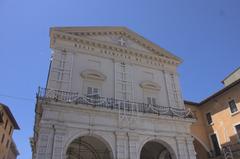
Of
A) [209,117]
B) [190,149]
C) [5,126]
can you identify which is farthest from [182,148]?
[5,126]

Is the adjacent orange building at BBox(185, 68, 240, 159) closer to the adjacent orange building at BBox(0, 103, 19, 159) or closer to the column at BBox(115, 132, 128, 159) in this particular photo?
the column at BBox(115, 132, 128, 159)

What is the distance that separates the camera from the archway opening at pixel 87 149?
18280 millimetres

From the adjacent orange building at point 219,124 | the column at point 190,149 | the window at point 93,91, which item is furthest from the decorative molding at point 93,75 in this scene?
the adjacent orange building at point 219,124

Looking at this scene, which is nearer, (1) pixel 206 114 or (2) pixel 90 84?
(2) pixel 90 84

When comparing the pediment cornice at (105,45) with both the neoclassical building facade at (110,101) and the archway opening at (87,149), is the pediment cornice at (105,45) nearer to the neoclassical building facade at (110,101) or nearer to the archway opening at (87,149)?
the neoclassical building facade at (110,101)

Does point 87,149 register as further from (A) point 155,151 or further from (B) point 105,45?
(B) point 105,45

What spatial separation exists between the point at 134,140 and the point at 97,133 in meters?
2.72

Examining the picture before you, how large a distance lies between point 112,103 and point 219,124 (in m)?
14.9

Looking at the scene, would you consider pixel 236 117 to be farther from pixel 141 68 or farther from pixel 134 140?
pixel 134 140

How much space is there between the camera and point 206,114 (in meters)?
27.0

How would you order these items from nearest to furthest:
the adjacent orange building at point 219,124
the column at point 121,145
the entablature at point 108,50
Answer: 1. the column at point 121,145
2. the entablature at point 108,50
3. the adjacent orange building at point 219,124

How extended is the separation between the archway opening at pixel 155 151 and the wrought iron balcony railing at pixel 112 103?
326 centimetres

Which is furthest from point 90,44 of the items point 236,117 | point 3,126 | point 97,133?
point 3,126

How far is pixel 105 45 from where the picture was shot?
1939 centimetres
